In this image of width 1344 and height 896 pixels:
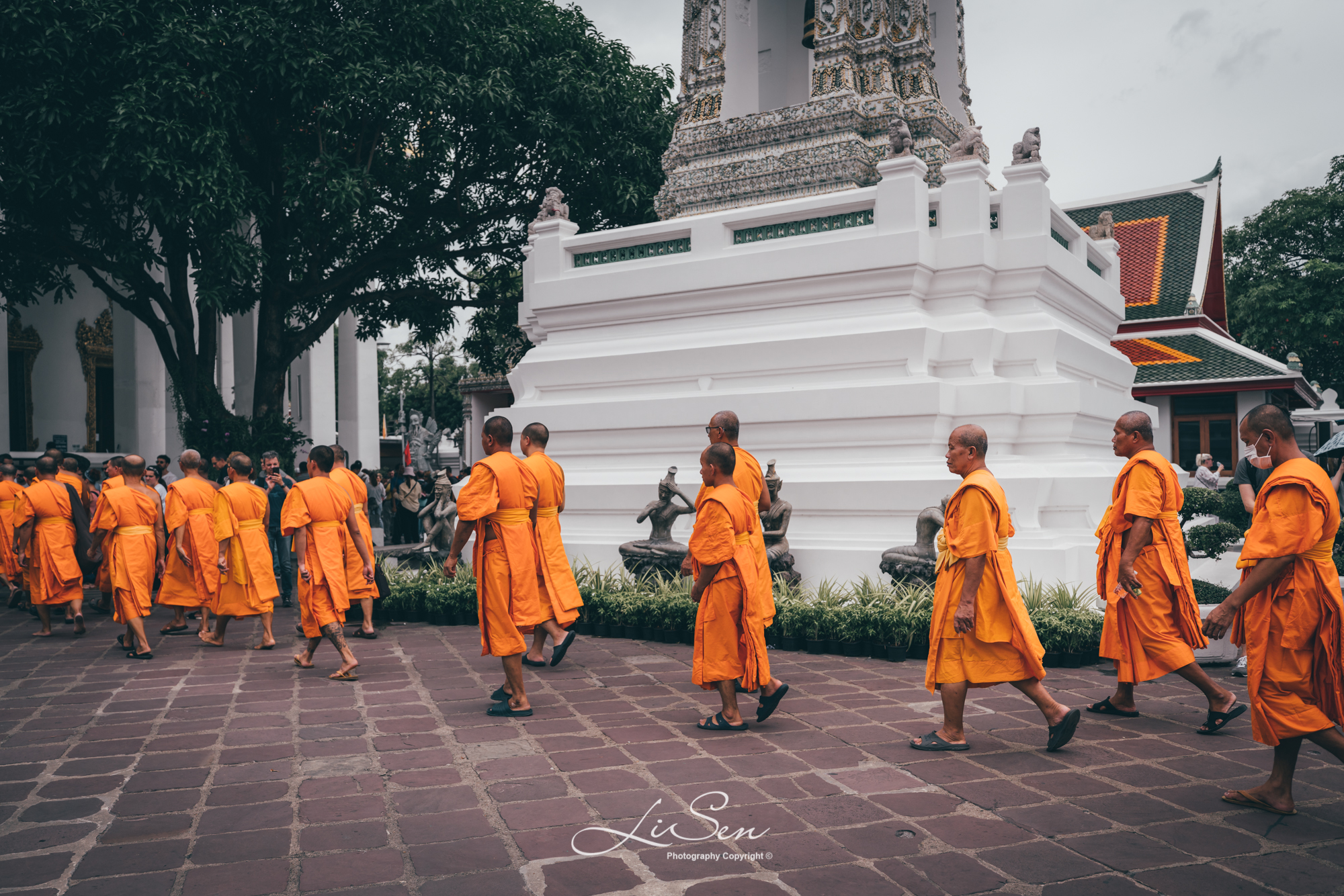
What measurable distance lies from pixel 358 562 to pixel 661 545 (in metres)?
2.54

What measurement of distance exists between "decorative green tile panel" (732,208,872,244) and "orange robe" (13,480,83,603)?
7061 mm

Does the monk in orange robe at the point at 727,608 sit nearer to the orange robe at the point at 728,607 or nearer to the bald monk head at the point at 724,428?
the orange robe at the point at 728,607

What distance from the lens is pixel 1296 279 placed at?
2866cm

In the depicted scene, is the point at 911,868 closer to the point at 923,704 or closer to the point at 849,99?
the point at 923,704

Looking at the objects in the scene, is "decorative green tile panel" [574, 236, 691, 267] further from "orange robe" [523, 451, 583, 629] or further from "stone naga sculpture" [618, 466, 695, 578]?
"orange robe" [523, 451, 583, 629]

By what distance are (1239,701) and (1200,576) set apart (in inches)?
208

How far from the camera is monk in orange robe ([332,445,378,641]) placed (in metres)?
7.62

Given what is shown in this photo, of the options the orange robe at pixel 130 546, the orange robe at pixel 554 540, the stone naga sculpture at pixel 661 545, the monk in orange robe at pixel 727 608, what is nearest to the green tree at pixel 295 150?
the orange robe at pixel 130 546

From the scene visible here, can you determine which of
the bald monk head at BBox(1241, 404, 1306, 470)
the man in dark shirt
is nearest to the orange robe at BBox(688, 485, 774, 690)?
the bald monk head at BBox(1241, 404, 1306, 470)

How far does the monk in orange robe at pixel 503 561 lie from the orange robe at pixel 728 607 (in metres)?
1.07

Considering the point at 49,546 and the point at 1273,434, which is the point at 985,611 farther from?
the point at 49,546

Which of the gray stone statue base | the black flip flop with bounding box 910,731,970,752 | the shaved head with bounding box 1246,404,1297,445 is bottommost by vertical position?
the black flip flop with bounding box 910,731,970,752

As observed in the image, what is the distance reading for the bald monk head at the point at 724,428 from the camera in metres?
5.75

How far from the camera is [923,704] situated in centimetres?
561
